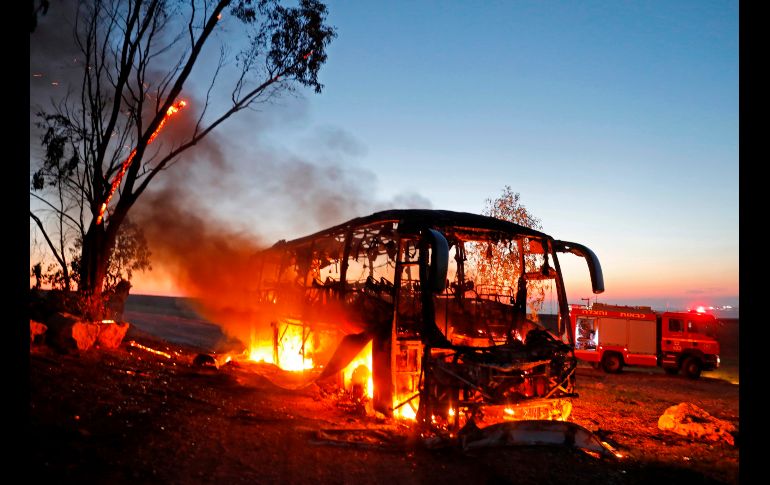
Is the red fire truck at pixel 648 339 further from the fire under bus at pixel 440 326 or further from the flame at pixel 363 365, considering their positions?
the flame at pixel 363 365

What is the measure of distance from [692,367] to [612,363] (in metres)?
3.41

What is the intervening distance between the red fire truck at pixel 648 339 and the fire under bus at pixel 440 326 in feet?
44.2

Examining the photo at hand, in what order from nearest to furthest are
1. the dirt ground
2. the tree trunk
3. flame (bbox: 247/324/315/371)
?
the dirt ground, the tree trunk, flame (bbox: 247/324/315/371)

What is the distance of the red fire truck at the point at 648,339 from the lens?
24562 mm

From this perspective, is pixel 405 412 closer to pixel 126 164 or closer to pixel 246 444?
pixel 246 444

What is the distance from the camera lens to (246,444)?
26.9 feet

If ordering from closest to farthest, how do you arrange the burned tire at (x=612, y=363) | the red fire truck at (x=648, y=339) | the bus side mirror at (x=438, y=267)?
1. the bus side mirror at (x=438, y=267)
2. the red fire truck at (x=648, y=339)
3. the burned tire at (x=612, y=363)

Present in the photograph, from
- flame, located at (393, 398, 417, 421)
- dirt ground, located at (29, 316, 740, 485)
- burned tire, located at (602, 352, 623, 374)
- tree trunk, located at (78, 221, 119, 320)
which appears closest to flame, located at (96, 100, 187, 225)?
tree trunk, located at (78, 221, 119, 320)

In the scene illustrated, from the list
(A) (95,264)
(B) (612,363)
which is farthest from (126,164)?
(B) (612,363)

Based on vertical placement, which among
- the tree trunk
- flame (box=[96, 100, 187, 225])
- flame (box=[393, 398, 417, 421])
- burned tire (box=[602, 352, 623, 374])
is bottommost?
burned tire (box=[602, 352, 623, 374])

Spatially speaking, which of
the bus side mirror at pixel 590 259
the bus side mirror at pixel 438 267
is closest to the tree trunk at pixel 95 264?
the bus side mirror at pixel 438 267

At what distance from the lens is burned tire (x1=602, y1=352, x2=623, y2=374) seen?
25.5 metres

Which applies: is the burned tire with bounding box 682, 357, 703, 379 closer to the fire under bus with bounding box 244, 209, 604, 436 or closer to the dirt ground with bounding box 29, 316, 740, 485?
the dirt ground with bounding box 29, 316, 740, 485
